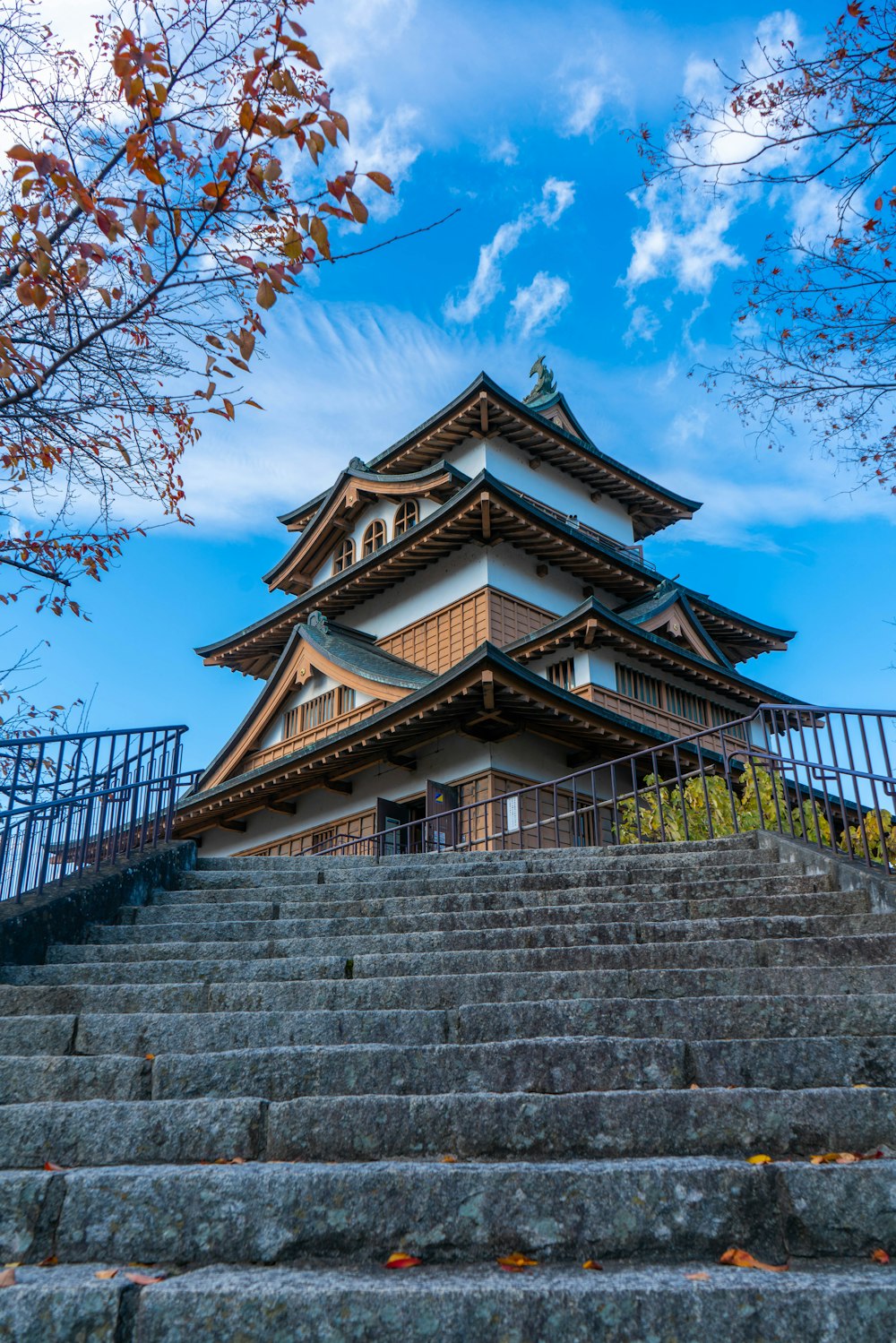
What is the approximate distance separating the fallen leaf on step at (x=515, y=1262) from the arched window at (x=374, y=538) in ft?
68.1

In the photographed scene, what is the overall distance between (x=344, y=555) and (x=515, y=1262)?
73.3 ft

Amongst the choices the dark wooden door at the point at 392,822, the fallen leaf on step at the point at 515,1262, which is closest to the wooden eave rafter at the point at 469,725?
the dark wooden door at the point at 392,822

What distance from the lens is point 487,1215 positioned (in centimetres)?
273

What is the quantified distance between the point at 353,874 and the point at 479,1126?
170 inches

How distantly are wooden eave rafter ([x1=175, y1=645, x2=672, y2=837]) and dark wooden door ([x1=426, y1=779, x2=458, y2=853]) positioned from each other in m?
1.20

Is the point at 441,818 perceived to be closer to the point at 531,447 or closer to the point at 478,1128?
the point at 531,447

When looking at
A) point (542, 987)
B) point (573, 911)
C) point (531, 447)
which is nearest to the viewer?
point (542, 987)

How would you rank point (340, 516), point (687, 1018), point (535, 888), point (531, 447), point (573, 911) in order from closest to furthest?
point (687, 1018), point (573, 911), point (535, 888), point (531, 447), point (340, 516)

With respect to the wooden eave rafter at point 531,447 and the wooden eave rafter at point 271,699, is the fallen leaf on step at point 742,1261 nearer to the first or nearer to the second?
the wooden eave rafter at point 271,699

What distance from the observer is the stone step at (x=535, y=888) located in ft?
20.8

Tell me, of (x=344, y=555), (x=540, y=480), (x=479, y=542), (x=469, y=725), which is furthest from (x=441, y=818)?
(x=344, y=555)

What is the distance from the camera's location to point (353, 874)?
7.47 m

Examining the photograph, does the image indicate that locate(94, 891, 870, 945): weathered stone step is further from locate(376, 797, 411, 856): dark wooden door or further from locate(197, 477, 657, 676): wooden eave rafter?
locate(197, 477, 657, 676): wooden eave rafter

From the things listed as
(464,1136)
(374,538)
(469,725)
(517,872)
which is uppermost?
(374,538)
